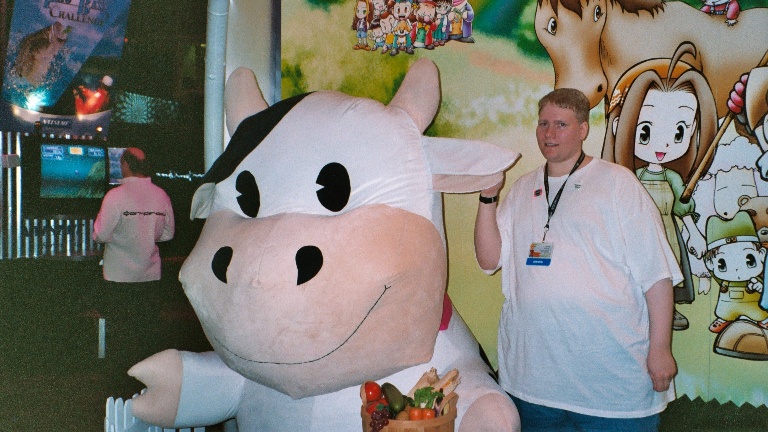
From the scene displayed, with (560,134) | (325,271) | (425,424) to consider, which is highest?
(560,134)

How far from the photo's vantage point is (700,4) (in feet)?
9.37

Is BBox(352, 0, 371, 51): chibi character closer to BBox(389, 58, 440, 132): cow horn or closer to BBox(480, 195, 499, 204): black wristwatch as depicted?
BBox(389, 58, 440, 132): cow horn

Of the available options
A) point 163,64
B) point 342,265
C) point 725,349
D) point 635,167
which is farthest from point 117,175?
point 725,349

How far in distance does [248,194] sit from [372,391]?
2.32 feet

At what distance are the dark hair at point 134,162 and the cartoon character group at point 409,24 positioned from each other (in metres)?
1.07

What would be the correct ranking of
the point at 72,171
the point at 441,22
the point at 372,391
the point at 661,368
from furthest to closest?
the point at 441,22 → the point at 72,171 → the point at 661,368 → the point at 372,391

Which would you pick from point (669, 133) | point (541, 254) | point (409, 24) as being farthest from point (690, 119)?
point (409, 24)

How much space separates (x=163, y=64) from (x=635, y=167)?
2095 millimetres

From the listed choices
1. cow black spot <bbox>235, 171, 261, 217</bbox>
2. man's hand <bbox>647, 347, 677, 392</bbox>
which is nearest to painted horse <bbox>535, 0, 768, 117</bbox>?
man's hand <bbox>647, 347, 677, 392</bbox>

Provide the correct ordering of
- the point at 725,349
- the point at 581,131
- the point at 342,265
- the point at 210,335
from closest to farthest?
the point at 342,265 → the point at 210,335 → the point at 581,131 → the point at 725,349

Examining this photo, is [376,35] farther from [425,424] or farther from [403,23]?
[425,424]

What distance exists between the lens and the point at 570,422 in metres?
2.25

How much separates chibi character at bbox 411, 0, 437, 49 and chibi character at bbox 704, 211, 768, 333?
142cm

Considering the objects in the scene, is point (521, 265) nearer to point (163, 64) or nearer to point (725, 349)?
point (725, 349)
